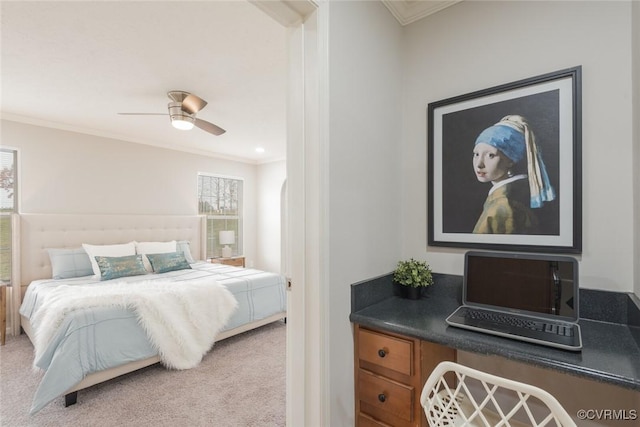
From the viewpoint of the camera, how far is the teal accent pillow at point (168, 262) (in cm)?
400

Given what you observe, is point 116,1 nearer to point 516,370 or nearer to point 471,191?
point 471,191

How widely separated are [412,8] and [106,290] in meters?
3.34

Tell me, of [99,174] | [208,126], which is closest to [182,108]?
[208,126]

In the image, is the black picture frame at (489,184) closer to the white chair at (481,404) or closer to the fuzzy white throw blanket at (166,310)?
the white chair at (481,404)

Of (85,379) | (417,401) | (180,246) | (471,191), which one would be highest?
(471,191)

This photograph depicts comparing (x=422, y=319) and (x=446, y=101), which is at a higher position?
(x=446, y=101)

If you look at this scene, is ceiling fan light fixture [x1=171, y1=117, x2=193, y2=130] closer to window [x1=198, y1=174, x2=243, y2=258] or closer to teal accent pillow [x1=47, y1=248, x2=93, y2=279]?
teal accent pillow [x1=47, y1=248, x2=93, y2=279]

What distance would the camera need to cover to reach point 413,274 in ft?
5.65

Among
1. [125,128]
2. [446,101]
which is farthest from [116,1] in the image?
[125,128]

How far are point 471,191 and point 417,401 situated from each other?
108 cm

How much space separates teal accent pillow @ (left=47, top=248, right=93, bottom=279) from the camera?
3596 millimetres

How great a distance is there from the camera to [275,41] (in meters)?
2.16

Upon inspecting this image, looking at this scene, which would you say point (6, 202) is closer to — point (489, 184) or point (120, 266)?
point (120, 266)

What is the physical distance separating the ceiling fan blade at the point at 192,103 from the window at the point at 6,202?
98.1 inches
